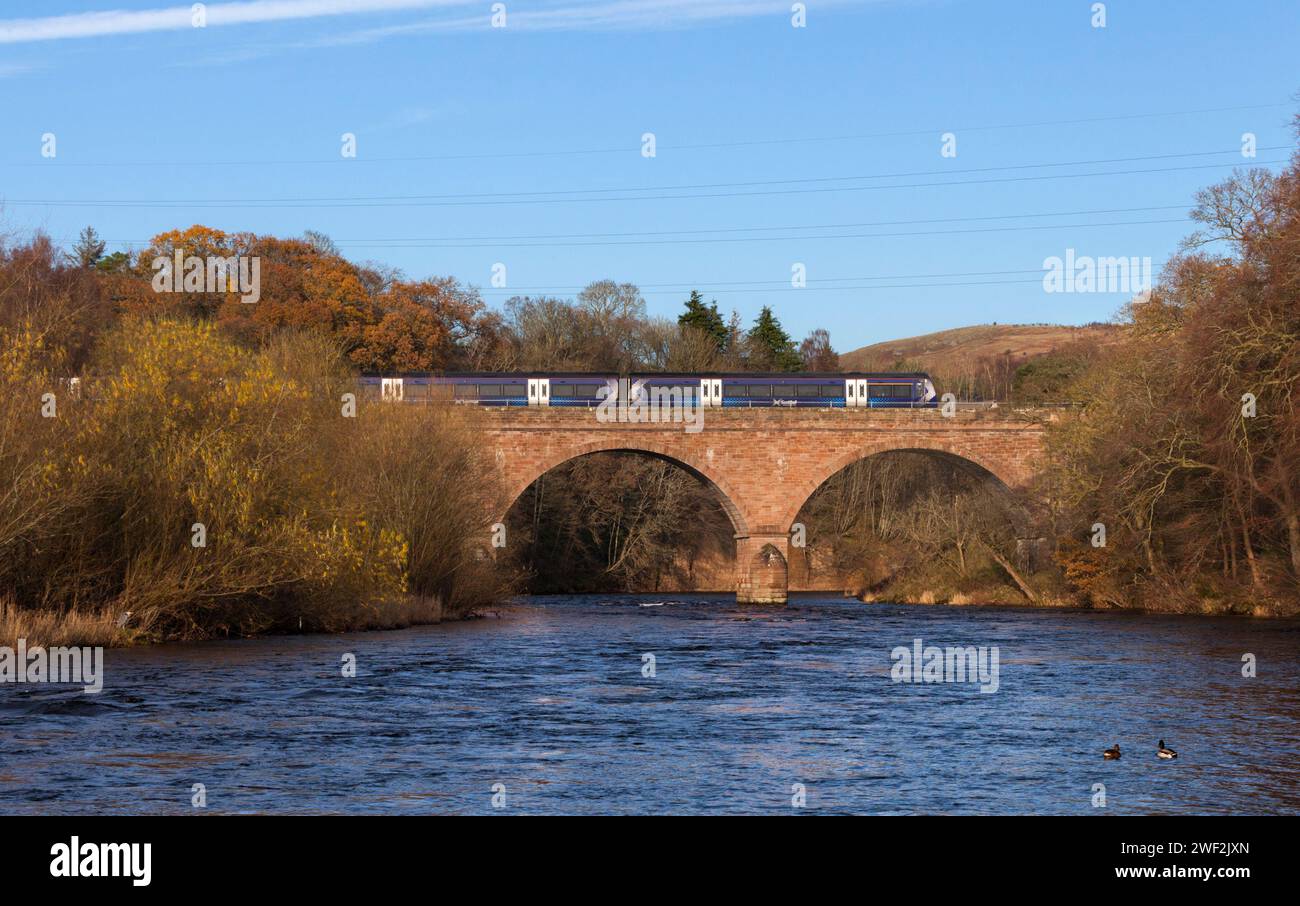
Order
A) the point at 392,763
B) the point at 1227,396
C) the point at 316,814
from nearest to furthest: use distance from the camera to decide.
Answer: the point at 316,814
the point at 392,763
the point at 1227,396

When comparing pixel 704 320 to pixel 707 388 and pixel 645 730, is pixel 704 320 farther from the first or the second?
pixel 645 730

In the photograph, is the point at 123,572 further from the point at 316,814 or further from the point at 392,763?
the point at 316,814

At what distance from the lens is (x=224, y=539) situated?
2605 cm

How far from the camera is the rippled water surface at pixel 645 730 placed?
13.4 m

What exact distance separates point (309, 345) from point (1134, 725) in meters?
25.4

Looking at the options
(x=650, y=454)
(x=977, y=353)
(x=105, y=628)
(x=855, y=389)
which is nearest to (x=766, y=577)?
(x=650, y=454)

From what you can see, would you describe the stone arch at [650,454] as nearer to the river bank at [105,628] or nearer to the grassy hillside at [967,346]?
the river bank at [105,628]

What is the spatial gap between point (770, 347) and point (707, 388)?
32.6 metres

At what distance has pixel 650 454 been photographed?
5156cm

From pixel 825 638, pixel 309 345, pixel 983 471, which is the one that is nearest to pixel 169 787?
pixel 825 638

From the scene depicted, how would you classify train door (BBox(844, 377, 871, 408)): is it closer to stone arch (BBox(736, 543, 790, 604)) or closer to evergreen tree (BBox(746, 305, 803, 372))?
stone arch (BBox(736, 543, 790, 604))

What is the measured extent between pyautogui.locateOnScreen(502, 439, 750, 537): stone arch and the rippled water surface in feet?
65.2

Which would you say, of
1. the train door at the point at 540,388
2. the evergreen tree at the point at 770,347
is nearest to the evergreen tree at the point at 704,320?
the evergreen tree at the point at 770,347

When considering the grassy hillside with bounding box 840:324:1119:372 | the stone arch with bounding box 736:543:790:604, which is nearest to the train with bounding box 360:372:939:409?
the stone arch with bounding box 736:543:790:604
